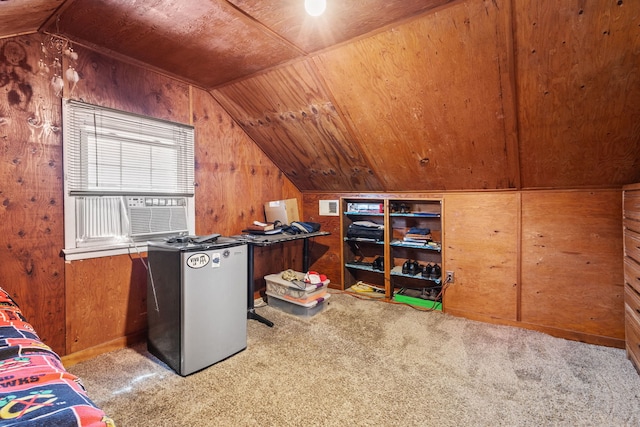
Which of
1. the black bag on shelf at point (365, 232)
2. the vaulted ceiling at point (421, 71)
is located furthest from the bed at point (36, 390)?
the black bag on shelf at point (365, 232)

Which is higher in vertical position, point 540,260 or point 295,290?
point 540,260

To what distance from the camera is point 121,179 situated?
236 centimetres

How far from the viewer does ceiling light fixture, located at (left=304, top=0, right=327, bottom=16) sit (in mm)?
1638

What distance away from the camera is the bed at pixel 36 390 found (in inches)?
28.4

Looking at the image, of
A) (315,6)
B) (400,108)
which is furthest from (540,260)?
(315,6)

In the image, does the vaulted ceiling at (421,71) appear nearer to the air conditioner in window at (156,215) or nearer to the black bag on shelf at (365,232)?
the black bag on shelf at (365,232)

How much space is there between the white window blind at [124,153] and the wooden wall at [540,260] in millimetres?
2383

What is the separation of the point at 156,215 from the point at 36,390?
1859 millimetres

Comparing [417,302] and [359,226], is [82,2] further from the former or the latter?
[417,302]

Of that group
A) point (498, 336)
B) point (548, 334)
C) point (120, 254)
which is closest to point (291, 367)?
point (120, 254)

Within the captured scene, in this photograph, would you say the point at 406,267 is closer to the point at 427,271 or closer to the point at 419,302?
the point at 427,271

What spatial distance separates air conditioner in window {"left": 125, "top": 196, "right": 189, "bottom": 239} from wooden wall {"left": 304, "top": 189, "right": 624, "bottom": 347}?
2355 millimetres

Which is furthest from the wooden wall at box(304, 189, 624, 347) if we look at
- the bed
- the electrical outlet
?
the bed

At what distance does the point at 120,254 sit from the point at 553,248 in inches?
137
